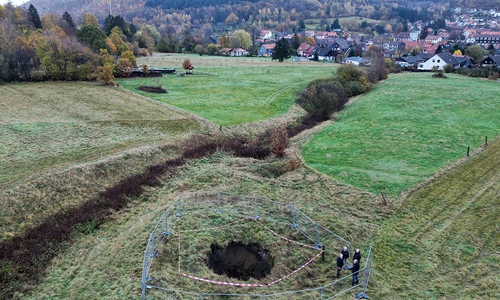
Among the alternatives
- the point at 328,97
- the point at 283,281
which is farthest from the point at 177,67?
the point at 283,281

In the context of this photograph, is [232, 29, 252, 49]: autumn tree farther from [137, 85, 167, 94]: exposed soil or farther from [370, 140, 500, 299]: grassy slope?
[370, 140, 500, 299]: grassy slope

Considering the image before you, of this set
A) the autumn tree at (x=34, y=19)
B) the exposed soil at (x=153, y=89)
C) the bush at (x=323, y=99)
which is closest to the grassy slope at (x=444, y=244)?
the bush at (x=323, y=99)

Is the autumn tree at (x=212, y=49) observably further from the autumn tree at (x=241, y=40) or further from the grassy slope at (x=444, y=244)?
the grassy slope at (x=444, y=244)

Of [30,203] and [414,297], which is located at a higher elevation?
[30,203]

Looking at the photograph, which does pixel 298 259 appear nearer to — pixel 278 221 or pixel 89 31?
pixel 278 221

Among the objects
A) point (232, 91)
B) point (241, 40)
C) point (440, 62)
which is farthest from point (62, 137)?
point (241, 40)

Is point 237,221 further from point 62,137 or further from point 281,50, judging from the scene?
point 281,50

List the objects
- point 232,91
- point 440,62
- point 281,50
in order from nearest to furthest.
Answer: point 232,91 < point 440,62 < point 281,50
